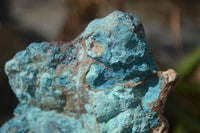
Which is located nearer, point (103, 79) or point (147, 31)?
point (103, 79)

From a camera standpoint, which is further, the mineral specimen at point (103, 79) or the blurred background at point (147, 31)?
the blurred background at point (147, 31)

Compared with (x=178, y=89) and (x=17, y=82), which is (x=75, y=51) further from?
(x=178, y=89)

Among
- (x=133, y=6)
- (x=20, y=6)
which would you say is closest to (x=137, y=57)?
(x=133, y=6)

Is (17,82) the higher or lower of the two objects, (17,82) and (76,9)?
the lower

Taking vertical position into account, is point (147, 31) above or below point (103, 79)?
above
